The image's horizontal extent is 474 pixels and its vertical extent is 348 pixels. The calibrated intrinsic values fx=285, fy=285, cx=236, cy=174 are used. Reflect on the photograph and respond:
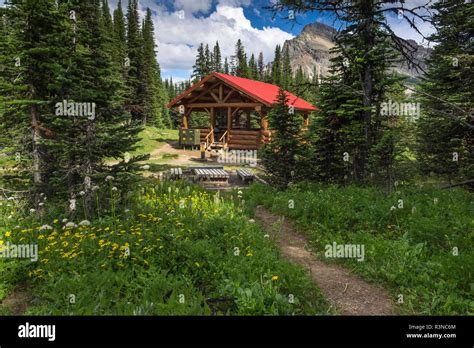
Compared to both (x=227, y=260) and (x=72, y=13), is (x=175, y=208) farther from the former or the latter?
(x=72, y=13)

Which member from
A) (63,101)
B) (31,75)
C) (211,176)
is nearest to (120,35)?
(211,176)

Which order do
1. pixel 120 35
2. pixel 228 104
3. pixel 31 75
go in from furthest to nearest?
pixel 120 35 → pixel 228 104 → pixel 31 75

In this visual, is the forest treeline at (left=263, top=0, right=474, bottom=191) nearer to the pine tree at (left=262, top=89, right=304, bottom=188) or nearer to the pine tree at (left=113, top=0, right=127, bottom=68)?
the pine tree at (left=262, top=89, right=304, bottom=188)

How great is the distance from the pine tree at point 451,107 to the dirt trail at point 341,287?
9.19m

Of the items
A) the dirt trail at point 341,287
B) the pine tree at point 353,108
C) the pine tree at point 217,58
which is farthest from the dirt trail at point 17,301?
the pine tree at point 217,58

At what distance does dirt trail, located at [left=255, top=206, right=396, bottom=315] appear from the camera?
4.45 metres

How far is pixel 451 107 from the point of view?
13375mm

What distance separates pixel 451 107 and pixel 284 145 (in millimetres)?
8736

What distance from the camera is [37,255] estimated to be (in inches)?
203

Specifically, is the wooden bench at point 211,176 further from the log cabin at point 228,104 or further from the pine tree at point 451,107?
the pine tree at point 451,107

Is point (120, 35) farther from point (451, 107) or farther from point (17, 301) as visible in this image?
point (17, 301)

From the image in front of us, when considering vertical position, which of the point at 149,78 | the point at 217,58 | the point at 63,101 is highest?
the point at 217,58

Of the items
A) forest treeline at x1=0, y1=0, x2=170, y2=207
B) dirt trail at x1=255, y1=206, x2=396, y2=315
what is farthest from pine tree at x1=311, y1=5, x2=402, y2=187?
forest treeline at x1=0, y1=0, x2=170, y2=207
